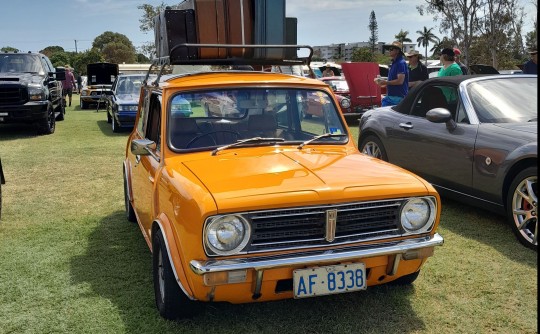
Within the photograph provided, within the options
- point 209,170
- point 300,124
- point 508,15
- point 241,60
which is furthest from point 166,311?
point 508,15

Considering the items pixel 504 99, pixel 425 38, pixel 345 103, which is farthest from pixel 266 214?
pixel 425 38

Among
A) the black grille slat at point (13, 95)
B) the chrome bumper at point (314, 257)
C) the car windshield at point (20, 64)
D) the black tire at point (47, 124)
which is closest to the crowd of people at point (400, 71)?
the chrome bumper at point (314, 257)

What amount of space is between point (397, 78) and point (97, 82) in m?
20.4

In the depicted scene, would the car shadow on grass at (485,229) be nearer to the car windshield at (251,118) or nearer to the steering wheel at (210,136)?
the car windshield at (251,118)

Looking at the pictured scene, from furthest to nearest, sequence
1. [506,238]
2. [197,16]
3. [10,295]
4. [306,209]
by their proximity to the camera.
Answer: [197,16], [506,238], [10,295], [306,209]

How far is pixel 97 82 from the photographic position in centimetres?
2609

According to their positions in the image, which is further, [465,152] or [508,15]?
[508,15]

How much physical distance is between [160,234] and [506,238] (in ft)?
10.6

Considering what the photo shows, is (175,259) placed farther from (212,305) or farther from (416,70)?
(416,70)

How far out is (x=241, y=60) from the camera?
5.41 metres

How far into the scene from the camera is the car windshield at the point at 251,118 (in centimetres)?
399

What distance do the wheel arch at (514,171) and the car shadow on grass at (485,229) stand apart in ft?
1.06

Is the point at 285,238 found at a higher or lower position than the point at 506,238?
higher

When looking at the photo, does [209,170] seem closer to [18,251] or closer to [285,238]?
[285,238]
